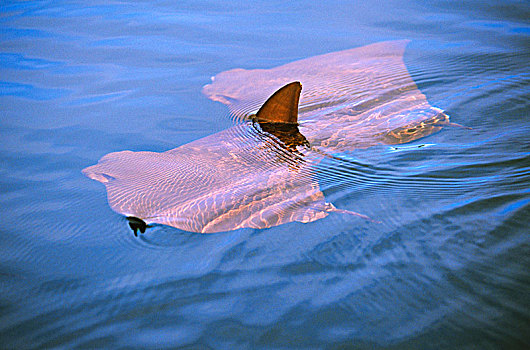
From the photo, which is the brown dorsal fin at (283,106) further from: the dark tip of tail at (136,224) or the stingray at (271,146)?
the dark tip of tail at (136,224)

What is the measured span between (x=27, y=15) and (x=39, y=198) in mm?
3714

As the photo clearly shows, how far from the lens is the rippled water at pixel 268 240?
109 cm

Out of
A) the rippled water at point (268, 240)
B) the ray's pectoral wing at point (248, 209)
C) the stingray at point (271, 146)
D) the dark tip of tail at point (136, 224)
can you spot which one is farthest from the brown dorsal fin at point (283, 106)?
the dark tip of tail at point (136, 224)

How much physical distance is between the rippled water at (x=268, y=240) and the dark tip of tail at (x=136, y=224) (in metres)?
0.02

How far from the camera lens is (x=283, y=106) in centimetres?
203

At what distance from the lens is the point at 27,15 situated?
4.29 m

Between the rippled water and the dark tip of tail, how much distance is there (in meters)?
0.02

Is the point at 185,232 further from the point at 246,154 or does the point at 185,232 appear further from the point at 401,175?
the point at 401,175

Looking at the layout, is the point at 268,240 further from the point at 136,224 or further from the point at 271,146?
the point at 271,146

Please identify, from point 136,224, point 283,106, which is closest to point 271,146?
point 283,106

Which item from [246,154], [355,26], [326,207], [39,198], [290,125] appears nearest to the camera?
[326,207]

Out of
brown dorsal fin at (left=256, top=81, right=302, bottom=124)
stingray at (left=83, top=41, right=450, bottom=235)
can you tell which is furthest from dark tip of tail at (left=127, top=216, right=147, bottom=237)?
brown dorsal fin at (left=256, top=81, right=302, bottom=124)

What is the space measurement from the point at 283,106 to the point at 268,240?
89 cm

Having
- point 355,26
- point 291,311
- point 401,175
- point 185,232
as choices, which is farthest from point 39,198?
point 355,26
